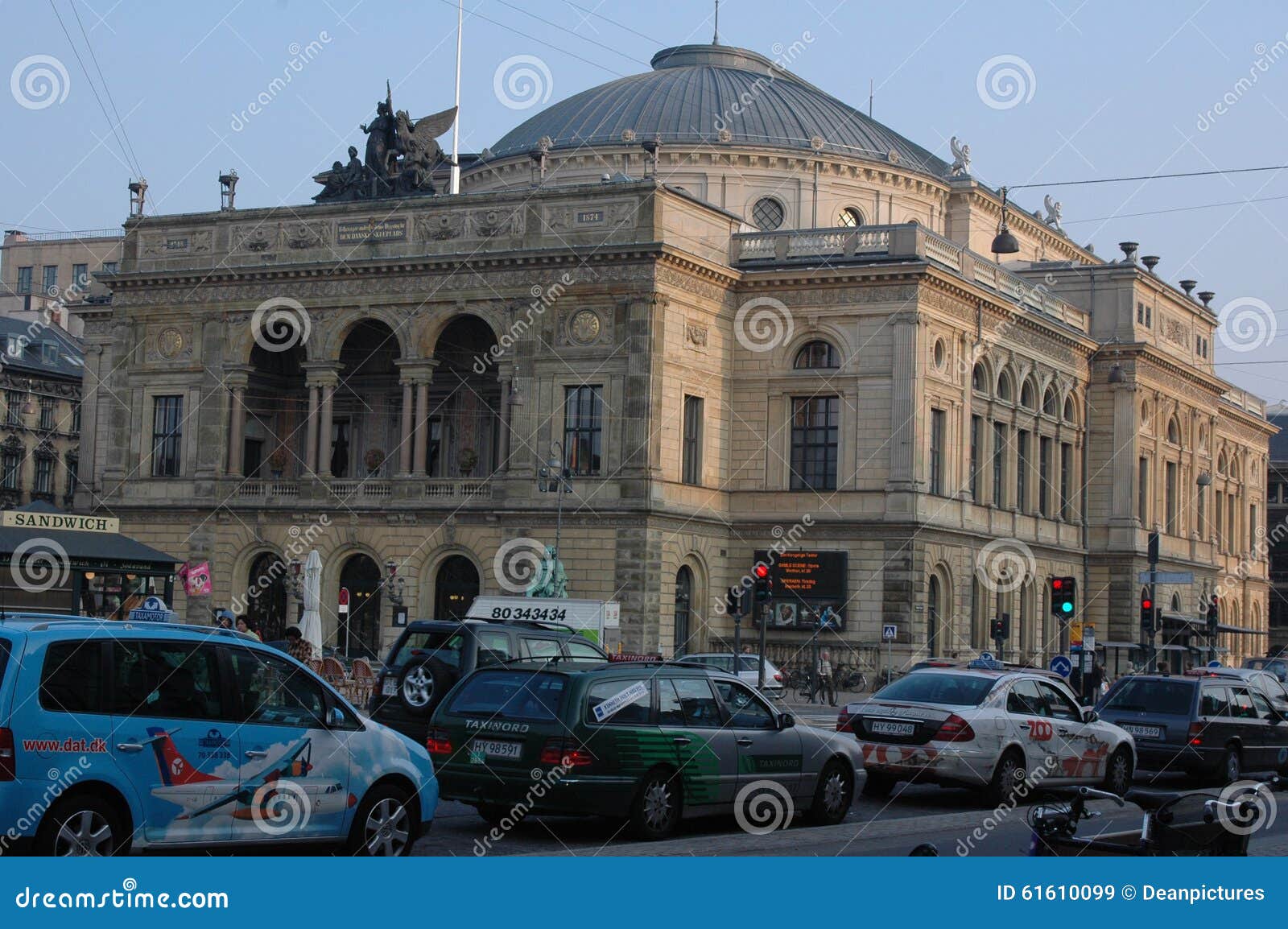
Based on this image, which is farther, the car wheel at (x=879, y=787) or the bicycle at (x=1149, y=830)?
the car wheel at (x=879, y=787)

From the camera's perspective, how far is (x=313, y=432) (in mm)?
58656

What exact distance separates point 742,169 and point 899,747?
4585 cm

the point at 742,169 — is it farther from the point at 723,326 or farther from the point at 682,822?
the point at 682,822

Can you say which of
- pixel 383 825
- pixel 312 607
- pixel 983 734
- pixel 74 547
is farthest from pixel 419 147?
pixel 383 825

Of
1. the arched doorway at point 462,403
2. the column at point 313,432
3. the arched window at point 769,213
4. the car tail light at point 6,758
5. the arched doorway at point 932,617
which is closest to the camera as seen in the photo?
the car tail light at point 6,758

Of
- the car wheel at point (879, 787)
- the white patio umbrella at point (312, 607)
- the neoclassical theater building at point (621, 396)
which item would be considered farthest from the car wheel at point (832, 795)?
the neoclassical theater building at point (621, 396)

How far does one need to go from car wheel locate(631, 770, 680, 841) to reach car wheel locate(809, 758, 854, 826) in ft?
7.25

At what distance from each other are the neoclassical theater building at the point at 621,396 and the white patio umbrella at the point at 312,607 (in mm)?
9004

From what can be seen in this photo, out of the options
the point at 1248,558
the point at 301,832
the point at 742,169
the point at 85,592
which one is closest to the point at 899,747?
the point at 301,832

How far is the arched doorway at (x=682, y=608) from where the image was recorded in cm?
5469

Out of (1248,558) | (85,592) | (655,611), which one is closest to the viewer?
(85,592)

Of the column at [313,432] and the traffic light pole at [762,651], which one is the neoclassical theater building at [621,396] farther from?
the traffic light pole at [762,651]

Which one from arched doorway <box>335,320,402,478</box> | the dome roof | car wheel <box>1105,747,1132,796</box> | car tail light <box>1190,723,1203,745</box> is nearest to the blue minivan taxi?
car wheel <box>1105,747,1132,796</box>

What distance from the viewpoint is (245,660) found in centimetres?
A: 1401
